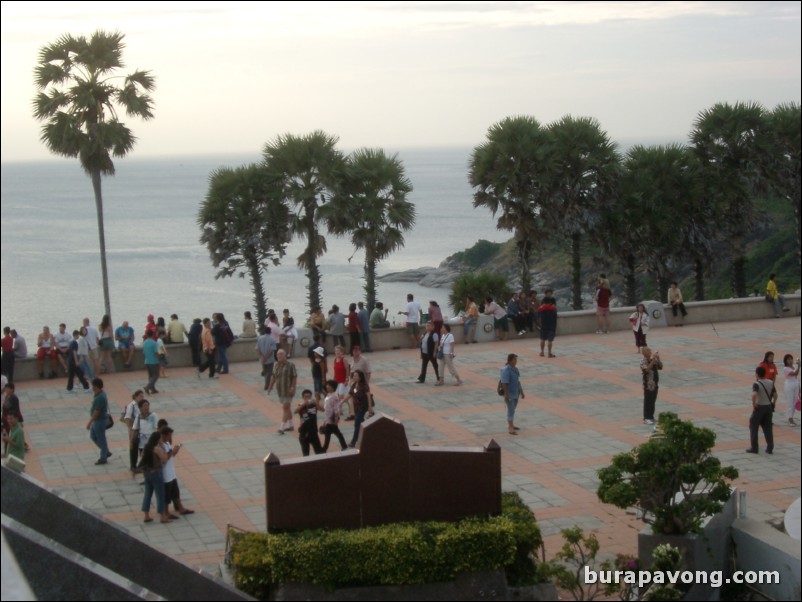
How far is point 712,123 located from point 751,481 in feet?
68.0

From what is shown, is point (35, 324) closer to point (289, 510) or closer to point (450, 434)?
point (450, 434)

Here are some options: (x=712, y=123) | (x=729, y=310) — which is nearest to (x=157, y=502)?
(x=729, y=310)

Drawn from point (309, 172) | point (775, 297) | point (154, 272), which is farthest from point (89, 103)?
point (154, 272)

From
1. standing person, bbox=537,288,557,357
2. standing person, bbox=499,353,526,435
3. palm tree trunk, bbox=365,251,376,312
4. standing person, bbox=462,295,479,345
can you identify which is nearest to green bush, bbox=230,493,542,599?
standing person, bbox=499,353,526,435

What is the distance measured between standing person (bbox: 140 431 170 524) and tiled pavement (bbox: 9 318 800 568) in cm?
19

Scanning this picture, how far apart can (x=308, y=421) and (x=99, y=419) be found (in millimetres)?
3153

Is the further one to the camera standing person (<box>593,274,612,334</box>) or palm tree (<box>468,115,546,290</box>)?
palm tree (<box>468,115,546,290</box>)

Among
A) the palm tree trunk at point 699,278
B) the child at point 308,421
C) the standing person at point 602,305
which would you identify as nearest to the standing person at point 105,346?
the child at point 308,421

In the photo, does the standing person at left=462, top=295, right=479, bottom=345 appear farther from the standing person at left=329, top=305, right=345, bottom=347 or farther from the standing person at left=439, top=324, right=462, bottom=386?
the standing person at left=439, top=324, right=462, bottom=386

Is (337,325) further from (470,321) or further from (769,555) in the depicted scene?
(769,555)

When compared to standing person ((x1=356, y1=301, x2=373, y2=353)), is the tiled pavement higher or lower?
lower

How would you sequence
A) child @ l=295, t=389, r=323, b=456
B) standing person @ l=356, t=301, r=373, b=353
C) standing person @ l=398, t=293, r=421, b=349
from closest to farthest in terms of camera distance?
child @ l=295, t=389, r=323, b=456
standing person @ l=356, t=301, r=373, b=353
standing person @ l=398, t=293, r=421, b=349

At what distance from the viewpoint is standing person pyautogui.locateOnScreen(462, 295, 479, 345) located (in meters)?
26.8

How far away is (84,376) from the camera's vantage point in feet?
74.4
